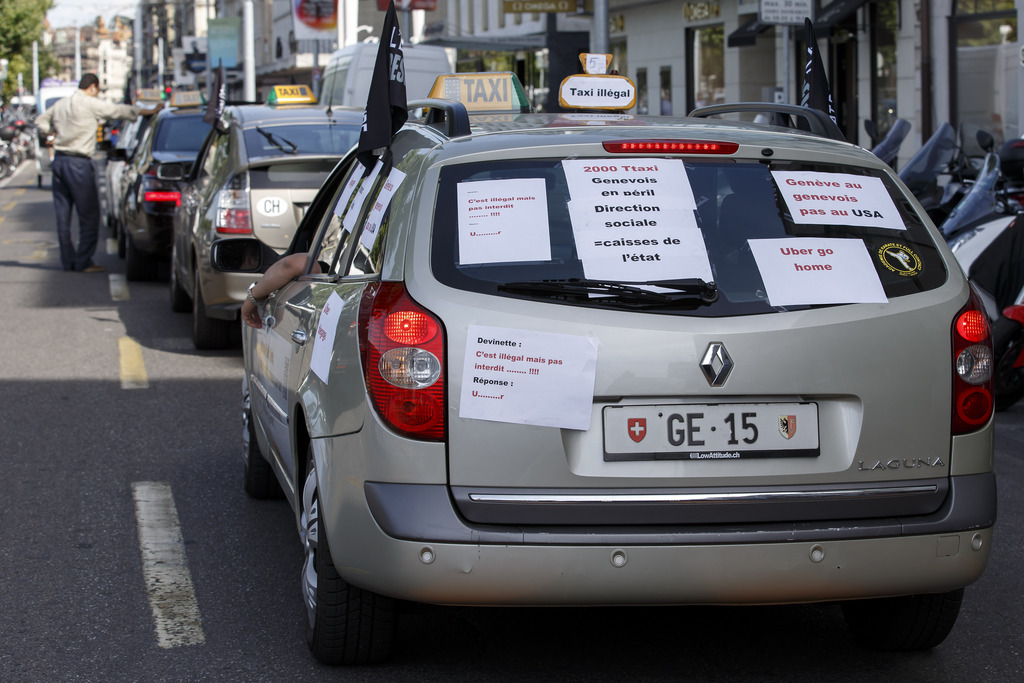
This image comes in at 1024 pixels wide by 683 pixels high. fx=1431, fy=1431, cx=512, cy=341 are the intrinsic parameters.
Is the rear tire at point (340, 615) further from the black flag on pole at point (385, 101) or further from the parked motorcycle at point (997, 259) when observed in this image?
the parked motorcycle at point (997, 259)

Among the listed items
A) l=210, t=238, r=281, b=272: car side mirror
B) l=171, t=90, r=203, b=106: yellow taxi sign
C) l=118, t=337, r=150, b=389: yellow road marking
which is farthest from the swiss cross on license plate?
l=171, t=90, r=203, b=106: yellow taxi sign

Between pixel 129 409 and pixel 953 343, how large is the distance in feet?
18.3

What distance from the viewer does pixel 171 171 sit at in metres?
12.5

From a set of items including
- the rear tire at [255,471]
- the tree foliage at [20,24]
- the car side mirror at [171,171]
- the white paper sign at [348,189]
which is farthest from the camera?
the tree foliage at [20,24]

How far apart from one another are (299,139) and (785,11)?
24.4 feet

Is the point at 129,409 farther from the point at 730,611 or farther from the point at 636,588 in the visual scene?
the point at 636,588

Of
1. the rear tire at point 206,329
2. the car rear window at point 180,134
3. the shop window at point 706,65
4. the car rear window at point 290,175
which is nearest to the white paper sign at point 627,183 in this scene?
the car rear window at point 290,175

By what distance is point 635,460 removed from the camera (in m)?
3.46

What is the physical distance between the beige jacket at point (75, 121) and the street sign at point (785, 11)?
732 cm

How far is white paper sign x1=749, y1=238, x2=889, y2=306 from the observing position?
3.57 meters

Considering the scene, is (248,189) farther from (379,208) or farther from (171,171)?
(379,208)

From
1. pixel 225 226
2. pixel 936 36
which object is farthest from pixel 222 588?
pixel 936 36

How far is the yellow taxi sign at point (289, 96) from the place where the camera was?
504 inches

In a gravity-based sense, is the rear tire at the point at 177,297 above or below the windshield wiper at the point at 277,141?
below
